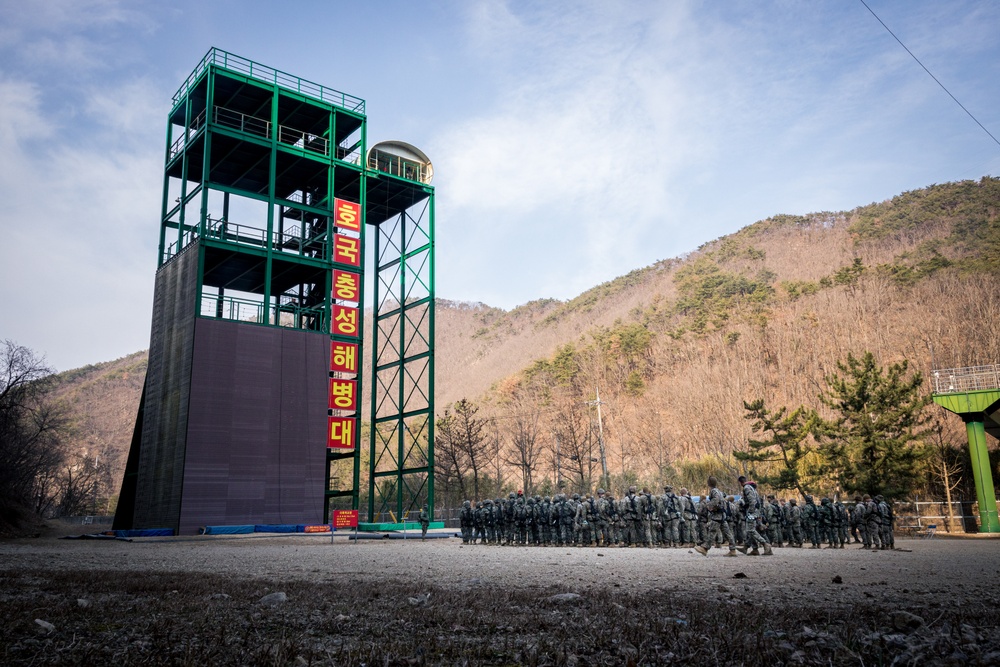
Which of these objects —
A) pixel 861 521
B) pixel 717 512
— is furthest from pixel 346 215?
pixel 861 521

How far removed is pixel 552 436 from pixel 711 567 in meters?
57.1

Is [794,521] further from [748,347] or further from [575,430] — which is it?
[748,347]

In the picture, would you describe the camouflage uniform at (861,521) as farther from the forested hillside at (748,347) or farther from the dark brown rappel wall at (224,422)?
the dark brown rappel wall at (224,422)

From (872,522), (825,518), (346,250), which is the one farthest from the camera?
(346,250)

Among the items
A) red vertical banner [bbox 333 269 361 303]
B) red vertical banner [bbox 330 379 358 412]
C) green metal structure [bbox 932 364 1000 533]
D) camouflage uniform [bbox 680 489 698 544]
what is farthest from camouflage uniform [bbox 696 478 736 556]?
red vertical banner [bbox 333 269 361 303]

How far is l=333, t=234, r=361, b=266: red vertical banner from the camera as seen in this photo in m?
38.0

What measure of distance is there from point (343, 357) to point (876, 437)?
83.3 ft

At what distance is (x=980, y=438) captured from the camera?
28.1m

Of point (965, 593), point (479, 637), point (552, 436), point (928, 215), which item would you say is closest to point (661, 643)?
point (479, 637)

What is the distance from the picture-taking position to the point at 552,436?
224ft

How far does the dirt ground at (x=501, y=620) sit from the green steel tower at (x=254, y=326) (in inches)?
947

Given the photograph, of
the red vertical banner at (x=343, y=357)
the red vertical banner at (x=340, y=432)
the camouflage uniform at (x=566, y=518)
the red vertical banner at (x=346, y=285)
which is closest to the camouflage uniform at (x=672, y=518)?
the camouflage uniform at (x=566, y=518)

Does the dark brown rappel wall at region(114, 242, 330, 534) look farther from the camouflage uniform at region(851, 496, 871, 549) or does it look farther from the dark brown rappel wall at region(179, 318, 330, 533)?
the camouflage uniform at region(851, 496, 871, 549)

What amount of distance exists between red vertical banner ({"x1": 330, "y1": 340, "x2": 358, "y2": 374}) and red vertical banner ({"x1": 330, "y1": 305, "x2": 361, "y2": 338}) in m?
0.60
